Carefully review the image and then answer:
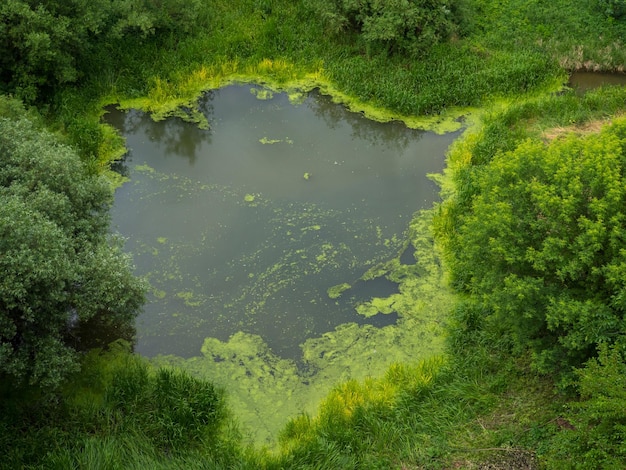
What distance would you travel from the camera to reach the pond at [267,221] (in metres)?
9.31

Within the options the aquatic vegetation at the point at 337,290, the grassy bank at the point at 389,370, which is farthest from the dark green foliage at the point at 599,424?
the aquatic vegetation at the point at 337,290

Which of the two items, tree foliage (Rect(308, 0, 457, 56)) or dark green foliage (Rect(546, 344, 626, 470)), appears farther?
tree foliage (Rect(308, 0, 457, 56))

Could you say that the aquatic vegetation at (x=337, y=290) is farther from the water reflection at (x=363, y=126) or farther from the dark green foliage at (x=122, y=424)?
the water reflection at (x=363, y=126)

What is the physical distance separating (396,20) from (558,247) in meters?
9.05

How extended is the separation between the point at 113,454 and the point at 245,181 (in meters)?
6.17

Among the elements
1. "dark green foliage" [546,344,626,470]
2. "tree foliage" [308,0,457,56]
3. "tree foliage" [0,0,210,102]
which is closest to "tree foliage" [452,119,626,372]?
"dark green foliage" [546,344,626,470]

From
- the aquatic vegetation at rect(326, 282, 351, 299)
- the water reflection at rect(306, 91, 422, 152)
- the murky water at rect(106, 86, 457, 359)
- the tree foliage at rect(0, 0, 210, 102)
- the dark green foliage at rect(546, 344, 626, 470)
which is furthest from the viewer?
the water reflection at rect(306, 91, 422, 152)

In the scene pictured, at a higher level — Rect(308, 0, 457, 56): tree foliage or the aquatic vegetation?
Rect(308, 0, 457, 56): tree foliage

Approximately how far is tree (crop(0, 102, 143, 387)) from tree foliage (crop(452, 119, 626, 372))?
15.9 ft

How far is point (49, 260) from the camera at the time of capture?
721 cm

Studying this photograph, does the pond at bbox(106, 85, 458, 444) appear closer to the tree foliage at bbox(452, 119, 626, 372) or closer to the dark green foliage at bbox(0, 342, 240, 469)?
the dark green foliage at bbox(0, 342, 240, 469)

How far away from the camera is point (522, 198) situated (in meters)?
8.03

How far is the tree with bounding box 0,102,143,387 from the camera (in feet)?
23.3

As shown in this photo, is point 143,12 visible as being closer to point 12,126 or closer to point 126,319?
point 12,126
